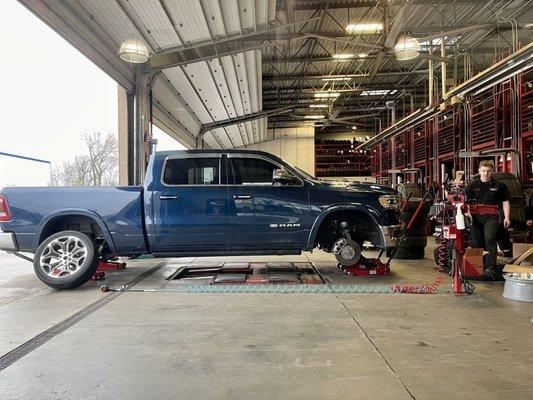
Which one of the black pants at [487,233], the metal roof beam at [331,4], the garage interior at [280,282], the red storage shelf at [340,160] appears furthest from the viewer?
the red storage shelf at [340,160]

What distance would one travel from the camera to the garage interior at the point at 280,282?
8.92ft

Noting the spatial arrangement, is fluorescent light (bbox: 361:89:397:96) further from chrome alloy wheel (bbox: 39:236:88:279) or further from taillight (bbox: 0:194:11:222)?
taillight (bbox: 0:194:11:222)

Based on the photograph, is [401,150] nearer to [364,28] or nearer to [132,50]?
[364,28]

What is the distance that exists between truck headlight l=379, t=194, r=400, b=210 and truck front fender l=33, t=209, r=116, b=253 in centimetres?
367

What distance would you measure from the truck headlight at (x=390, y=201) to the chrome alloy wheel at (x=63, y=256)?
13.1 feet

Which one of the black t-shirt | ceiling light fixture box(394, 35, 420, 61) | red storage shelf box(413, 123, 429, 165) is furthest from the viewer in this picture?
red storage shelf box(413, 123, 429, 165)

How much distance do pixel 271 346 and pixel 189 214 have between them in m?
2.60

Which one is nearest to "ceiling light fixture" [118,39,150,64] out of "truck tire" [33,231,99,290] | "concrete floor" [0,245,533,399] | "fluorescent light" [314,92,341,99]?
"truck tire" [33,231,99,290]

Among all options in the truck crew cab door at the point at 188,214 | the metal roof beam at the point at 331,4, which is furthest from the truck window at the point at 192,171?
the metal roof beam at the point at 331,4

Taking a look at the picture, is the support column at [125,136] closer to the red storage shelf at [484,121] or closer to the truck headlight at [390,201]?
the truck headlight at [390,201]

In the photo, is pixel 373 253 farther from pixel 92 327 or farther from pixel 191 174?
pixel 92 327

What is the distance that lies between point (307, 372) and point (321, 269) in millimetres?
3881

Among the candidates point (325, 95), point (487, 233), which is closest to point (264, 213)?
point (487, 233)

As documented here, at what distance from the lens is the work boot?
5.60m
